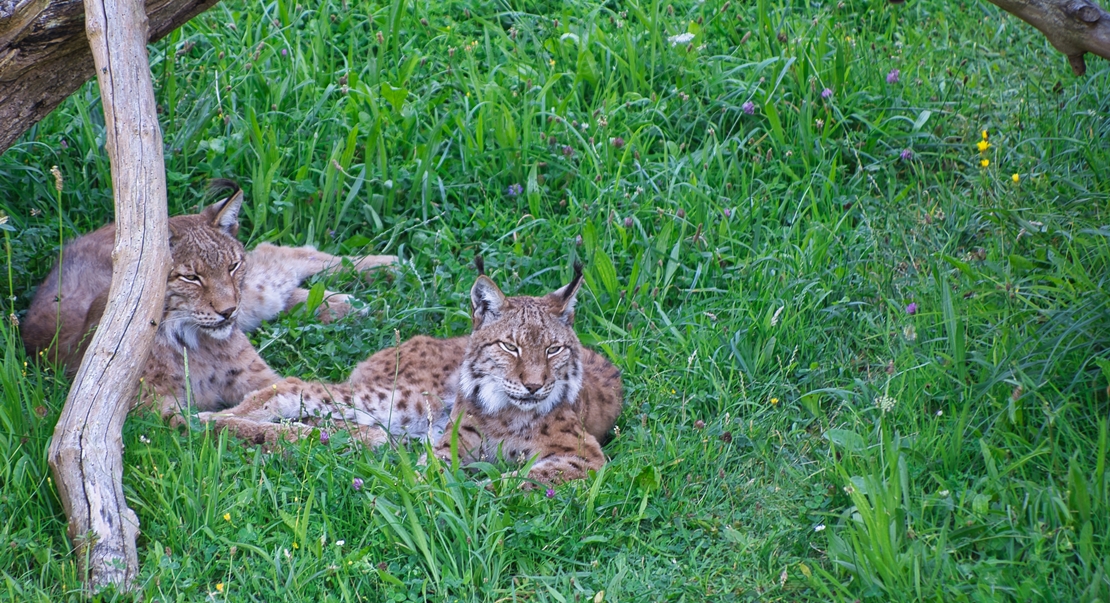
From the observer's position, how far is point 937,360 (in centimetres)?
460

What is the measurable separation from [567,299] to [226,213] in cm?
180

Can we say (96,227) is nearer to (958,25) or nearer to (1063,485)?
(1063,485)

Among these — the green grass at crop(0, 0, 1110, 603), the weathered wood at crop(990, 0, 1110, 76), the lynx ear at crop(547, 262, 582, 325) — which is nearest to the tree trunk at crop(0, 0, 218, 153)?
the green grass at crop(0, 0, 1110, 603)

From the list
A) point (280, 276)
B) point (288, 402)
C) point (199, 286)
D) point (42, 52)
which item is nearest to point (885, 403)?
point (288, 402)

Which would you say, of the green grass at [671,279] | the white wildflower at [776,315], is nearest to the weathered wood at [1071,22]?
the green grass at [671,279]

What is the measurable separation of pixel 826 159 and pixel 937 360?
6.39 feet

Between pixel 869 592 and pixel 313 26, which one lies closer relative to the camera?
pixel 869 592

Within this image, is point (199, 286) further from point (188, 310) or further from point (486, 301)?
point (486, 301)

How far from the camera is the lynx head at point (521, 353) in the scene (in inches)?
192

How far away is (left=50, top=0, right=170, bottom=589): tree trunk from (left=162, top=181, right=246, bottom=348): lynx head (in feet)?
3.43

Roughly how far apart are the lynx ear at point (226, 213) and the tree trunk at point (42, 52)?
0.96 meters

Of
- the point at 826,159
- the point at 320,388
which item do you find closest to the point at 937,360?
the point at 826,159

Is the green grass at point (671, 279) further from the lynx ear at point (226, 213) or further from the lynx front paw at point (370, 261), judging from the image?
the lynx ear at point (226, 213)

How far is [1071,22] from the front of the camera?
4180 mm
